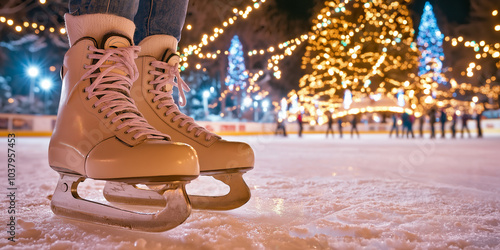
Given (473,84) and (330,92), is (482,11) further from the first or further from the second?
(473,84)

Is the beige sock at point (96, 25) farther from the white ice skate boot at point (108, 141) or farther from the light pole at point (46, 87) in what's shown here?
the light pole at point (46, 87)

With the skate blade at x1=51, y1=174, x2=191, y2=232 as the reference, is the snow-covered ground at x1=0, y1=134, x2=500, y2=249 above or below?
below

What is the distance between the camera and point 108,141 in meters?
0.52

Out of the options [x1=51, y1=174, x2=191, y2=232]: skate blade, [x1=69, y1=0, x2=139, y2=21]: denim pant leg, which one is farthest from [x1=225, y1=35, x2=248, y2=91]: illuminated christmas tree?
[x1=51, y1=174, x2=191, y2=232]: skate blade

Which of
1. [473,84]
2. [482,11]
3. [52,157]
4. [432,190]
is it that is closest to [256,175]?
[432,190]

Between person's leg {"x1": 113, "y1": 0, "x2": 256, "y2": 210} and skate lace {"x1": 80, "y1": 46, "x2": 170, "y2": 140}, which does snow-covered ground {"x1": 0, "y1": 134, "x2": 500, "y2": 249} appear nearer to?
person's leg {"x1": 113, "y1": 0, "x2": 256, "y2": 210}

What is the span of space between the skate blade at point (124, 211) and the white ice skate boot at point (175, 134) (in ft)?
0.41

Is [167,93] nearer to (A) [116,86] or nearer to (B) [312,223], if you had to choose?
(A) [116,86]

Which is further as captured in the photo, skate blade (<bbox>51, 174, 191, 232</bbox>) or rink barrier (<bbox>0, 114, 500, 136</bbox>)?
rink barrier (<bbox>0, 114, 500, 136</bbox>)

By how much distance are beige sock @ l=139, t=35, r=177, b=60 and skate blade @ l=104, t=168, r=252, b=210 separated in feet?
1.00

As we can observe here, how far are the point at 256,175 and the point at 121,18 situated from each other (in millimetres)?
772

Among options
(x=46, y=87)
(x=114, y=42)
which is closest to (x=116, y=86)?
(x=114, y=42)

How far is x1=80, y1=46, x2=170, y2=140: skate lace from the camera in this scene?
55cm

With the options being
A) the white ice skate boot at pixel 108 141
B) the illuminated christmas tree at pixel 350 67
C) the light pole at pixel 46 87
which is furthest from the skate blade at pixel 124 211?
the light pole at pixel 46 87
